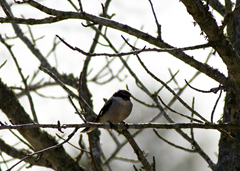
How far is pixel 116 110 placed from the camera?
16.9ft

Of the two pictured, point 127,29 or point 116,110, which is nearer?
point 127,29

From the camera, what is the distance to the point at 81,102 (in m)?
3.77

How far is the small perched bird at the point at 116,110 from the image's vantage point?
5137 mm

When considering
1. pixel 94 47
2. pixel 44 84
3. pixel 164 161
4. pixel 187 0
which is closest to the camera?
pixel 187 0

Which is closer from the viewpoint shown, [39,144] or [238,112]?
[238,112]

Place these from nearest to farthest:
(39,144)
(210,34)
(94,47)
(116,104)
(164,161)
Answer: (210,34) < (39,144) < (116,104) < (94,47) < (164,161)

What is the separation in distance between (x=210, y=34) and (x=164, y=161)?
44.8ft

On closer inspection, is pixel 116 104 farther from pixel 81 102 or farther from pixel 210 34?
pixel 210 34

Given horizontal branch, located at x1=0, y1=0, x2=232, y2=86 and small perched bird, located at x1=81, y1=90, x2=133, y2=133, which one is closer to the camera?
horizontal branch, located at x1=0, y1=0, x2=232, y2=86

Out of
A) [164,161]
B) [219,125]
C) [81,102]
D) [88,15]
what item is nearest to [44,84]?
[81,102]

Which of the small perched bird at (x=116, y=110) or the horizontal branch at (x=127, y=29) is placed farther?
the small perched bird at (x=116, y=110)

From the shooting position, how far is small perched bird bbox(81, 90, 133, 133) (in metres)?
5.14

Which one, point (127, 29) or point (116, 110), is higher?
point (116, 110)

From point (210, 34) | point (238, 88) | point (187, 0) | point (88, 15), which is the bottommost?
point (238, 88)
